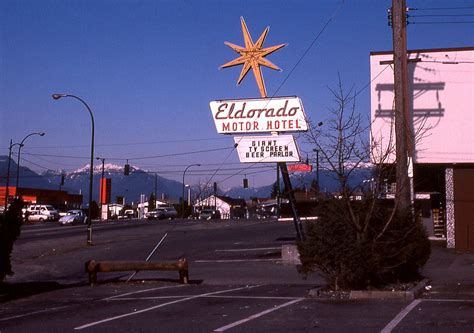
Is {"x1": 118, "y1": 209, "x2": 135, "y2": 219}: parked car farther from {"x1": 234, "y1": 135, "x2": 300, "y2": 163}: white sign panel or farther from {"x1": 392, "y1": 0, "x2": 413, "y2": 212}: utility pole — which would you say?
{"x1": 392, "y1": 0, "x2": 413, "y2": 212}: utility pole

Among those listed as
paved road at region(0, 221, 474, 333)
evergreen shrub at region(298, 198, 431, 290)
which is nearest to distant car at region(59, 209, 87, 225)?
paved road at region(0, 221, 474, 333)

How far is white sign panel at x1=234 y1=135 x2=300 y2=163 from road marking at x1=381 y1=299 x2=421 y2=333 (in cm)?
1223

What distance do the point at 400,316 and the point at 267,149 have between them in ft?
48.0

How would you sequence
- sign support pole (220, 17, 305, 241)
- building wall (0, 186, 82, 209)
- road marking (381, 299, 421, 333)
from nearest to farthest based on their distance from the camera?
road marking (381, 299, 421, 333) < sign support pole (220, 17, 305, 241) < building wall (0, 186, 82, 209)

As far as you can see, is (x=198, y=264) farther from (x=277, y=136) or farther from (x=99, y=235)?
(x=99, y=235)

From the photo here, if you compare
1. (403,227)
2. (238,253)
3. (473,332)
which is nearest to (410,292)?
(403,227)

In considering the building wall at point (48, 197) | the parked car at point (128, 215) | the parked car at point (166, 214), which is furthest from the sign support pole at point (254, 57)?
the parked car at point (128, 215)

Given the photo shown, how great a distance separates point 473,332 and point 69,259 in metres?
24.4

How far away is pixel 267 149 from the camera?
87.5ft

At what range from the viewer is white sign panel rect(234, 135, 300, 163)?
86.7 ft

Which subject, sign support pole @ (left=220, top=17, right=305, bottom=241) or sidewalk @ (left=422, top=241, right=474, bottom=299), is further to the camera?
sign support pole @ (left=220, top=17, right=305, bottom=241)

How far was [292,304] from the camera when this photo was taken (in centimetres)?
1446

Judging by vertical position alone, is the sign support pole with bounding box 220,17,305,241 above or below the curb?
above

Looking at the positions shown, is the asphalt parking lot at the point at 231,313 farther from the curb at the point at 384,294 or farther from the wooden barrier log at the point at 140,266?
the wooden barrier log at the point at 140,266
